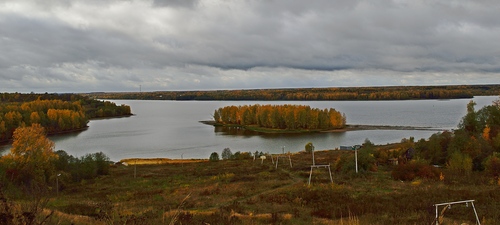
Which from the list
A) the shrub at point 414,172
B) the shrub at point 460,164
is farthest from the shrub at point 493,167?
the shrub at point 414,172

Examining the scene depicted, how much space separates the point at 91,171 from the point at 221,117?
76931mm

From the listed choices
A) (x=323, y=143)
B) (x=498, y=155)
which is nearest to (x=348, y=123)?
(x=323, y=143)

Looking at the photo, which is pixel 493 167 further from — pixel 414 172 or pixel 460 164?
pixel 414 172

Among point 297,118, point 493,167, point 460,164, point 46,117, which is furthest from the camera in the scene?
point 46,117

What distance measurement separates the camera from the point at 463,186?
61.8ft

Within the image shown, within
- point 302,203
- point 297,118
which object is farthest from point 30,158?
point 297,118

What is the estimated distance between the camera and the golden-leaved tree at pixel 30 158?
29562 millimetres

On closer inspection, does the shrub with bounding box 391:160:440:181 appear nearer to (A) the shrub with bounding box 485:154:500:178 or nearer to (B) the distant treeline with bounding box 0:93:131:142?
(A) the shrub with bounding box 485:154:500:178

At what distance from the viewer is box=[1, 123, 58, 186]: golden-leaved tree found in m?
29.6

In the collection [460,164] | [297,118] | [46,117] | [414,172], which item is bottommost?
[297,118]

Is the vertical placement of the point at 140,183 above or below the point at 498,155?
below

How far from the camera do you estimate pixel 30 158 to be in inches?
1245

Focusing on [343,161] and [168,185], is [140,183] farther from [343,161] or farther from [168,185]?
[343,161]

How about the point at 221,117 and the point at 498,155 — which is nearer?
the point at 498,155
